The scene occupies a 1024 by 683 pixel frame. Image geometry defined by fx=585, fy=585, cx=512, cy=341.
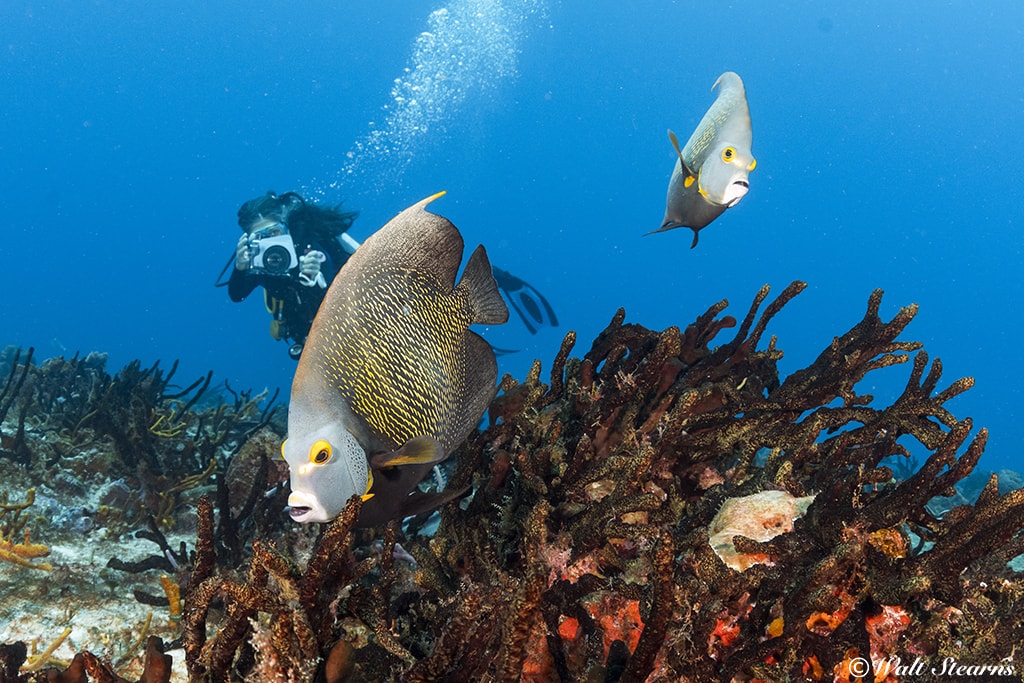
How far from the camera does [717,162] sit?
242 cm

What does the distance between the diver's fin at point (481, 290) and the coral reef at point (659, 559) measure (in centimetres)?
59

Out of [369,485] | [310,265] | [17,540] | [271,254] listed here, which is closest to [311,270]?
[310,265]

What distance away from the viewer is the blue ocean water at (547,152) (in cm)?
10100

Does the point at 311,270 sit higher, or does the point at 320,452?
the point at 311,270

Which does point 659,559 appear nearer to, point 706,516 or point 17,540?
point 706,516

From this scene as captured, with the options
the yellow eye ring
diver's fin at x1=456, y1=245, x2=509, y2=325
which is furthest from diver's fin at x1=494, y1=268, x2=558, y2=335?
the yellow eye ring

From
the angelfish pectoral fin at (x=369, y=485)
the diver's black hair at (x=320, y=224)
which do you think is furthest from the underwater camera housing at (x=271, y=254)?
the angelfish pectoral fin at (x=369, y=485)

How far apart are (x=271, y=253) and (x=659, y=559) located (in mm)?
6297

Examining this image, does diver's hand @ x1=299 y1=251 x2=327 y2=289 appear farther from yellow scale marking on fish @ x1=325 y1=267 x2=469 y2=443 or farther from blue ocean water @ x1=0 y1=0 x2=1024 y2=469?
blue ocean water @ x1=0 y1=0 x2=1024 y2=469

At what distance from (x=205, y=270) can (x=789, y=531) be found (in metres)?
124

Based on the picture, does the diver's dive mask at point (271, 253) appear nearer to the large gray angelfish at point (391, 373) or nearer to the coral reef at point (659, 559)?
the coral reef at point (659, 559)

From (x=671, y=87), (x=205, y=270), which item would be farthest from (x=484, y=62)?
(x=205, y=270)

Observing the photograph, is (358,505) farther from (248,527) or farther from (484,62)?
(484,62)

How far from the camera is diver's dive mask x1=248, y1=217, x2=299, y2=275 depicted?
21.5 feet
